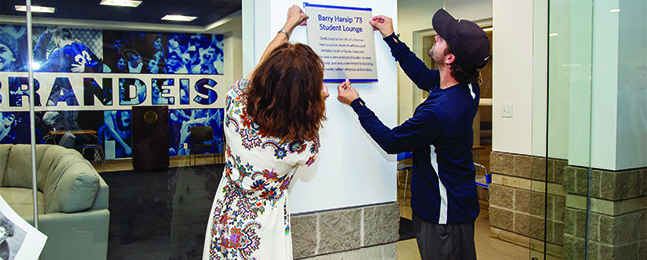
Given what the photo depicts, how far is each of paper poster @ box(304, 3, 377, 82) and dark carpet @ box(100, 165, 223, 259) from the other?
0.90 m

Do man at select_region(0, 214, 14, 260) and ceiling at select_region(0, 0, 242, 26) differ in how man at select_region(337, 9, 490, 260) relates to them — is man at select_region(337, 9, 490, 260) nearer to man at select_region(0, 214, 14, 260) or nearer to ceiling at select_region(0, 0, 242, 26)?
ceiling at select_region(0, 0, 242, 26)

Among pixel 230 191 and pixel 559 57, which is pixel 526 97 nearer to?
pixel 559 57

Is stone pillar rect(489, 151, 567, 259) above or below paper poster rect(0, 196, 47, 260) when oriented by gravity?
below

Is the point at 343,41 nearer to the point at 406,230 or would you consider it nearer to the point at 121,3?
the point at 121,3

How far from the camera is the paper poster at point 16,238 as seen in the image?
1442mm

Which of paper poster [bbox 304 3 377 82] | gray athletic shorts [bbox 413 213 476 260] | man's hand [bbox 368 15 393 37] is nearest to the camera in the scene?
gray athletic shorts [bbox 413 213 476 260]

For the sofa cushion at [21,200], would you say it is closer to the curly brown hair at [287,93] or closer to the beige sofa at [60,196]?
the beige sofa at [60,196]

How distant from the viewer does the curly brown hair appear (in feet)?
5.05

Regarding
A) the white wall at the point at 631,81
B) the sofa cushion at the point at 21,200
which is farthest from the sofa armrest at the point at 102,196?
the white wall at the point at 631,81

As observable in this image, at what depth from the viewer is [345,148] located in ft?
7.77

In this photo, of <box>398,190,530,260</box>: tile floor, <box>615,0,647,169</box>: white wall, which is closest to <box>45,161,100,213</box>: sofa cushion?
<box>398,190,530,260</box>: tile floor

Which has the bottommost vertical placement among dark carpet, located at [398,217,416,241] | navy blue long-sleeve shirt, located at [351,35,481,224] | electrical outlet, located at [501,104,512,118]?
dark carpet, located at [398,217,416,241]

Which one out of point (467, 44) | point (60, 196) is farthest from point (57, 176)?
point (467, 44)

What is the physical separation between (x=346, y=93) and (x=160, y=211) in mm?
1224
